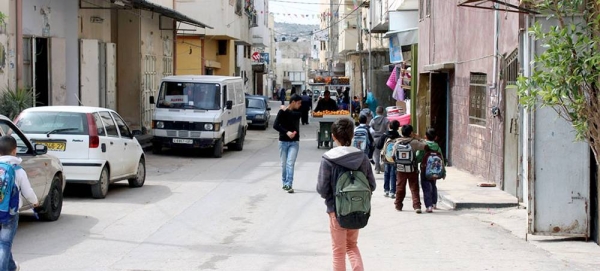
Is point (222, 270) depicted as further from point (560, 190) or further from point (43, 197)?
point (560, 190)

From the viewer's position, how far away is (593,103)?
26.9 ft

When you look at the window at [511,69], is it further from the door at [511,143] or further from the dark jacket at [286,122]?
the dark jacket at [286,122]

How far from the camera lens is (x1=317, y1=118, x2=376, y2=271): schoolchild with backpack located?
7191 mm

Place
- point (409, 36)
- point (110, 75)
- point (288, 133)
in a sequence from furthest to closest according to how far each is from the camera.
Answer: point (409, 36) < point (110, 75) < point (288, 133)

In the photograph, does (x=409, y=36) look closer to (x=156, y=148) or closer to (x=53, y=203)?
(x=156, y=148)

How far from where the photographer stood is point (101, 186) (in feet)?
46.3

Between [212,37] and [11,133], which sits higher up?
[212,37]

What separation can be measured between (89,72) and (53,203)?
42.6 feet

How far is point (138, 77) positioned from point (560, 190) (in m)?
21.3

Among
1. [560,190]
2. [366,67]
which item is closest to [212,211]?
[560,190]

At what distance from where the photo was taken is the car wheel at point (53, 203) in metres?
11.4

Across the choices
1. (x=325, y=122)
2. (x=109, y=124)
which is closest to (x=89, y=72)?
(x=325, y=122)

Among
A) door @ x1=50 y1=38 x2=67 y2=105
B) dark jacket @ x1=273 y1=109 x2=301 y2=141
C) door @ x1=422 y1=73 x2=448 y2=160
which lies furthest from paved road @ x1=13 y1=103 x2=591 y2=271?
door @ x1=50 y1=38 x2=67 y2=105

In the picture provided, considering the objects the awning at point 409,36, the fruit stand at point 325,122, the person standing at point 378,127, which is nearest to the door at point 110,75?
the fruit stand at point 325,122
